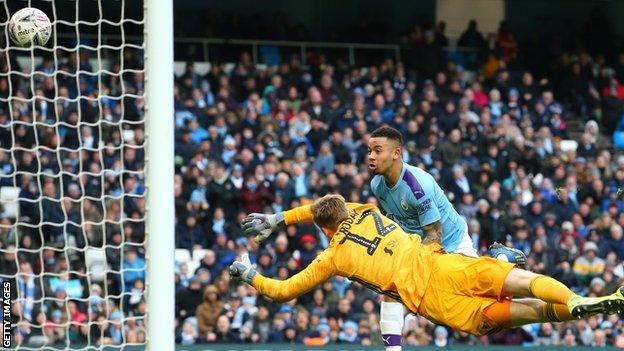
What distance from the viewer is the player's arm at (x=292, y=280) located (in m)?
9.64

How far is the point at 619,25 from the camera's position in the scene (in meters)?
24.5

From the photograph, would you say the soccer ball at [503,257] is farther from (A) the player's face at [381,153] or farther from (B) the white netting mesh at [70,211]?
(B) the white netting mesh at [70,211]

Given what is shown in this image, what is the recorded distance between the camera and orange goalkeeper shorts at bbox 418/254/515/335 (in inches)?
364

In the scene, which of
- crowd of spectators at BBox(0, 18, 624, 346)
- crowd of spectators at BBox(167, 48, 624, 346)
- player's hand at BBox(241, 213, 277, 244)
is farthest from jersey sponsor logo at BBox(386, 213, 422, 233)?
crowd of spectators at BBox(167, 48, 624, 346)

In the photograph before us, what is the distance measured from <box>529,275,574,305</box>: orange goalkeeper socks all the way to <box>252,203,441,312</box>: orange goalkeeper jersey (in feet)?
2.96

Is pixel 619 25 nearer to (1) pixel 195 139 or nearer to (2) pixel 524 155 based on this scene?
(2) pixel 524 155

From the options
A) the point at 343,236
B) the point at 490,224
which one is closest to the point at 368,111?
the point at 490,224

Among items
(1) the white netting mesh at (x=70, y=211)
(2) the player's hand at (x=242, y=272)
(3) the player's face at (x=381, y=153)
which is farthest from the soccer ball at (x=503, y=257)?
(1) the white netting mesh at (x=70, y=211)

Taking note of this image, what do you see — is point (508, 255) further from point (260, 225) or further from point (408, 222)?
point (260, 225)

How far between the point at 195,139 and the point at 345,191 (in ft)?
7.63

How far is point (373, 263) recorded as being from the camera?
9562mm

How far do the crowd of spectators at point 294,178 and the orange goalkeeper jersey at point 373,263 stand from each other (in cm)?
489

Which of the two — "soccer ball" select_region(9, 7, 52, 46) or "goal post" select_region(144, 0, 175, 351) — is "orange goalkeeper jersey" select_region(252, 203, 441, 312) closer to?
"goal post" select_region(144, 0, 175, 351)

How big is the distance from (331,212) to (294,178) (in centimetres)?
861
